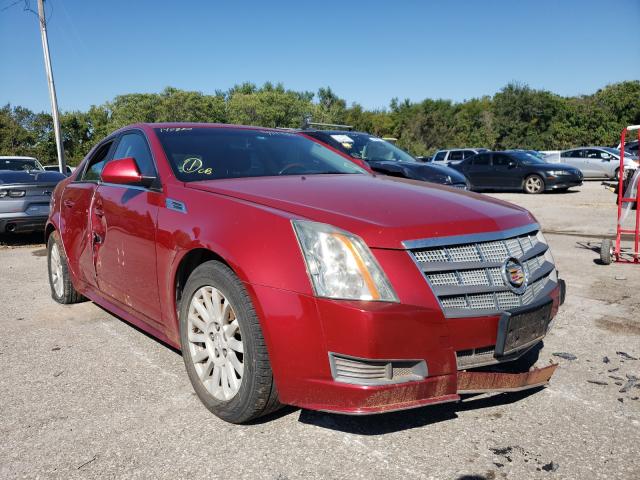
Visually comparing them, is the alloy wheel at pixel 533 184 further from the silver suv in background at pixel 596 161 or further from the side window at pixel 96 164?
the side window at pixel 96 164

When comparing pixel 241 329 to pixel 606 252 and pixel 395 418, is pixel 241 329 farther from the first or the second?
pixel 606 252

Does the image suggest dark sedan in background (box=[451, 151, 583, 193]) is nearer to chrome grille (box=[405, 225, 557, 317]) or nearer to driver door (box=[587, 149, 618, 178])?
driver door (box=[587, 149, 618, 178])

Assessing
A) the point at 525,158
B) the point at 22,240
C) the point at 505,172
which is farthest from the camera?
the point at 525,158

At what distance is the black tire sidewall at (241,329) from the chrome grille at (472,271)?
80 cm

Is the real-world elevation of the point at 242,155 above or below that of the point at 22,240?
above

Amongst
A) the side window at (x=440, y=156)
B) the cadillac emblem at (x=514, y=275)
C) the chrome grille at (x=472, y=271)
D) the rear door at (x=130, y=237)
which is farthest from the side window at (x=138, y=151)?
the side window at (x=440, y=156)

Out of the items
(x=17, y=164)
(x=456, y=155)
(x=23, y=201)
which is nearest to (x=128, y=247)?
(x=23, y=201)

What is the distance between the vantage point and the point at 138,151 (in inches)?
151

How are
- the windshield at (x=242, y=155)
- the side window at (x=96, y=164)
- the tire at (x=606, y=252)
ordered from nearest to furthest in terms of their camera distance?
the windshield at (x=242, y=155), the side window at (x=96, y=164), the tire at (x=606, y=252)

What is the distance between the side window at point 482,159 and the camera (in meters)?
19.9

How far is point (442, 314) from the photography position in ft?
7.71

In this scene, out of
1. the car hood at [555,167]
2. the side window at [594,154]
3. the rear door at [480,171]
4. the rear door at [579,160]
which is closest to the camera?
the car hood at [555,167]

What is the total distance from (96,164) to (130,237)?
4.74 feet

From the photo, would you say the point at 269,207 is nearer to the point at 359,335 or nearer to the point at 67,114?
the point at 359,335
